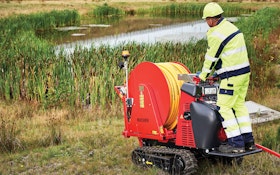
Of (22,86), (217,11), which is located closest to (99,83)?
(22,86)

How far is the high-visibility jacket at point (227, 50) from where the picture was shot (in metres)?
4.96

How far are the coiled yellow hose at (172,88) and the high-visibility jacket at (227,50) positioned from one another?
566mm

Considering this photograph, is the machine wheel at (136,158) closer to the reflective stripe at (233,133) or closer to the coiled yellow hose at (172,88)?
the coiled yellow hose at (172,88)

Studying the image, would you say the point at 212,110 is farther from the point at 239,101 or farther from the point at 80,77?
the point at 80,77

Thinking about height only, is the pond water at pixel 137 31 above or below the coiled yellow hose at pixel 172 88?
below

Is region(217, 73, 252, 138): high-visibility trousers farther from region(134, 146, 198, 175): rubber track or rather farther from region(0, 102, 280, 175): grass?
region(0, 102, 280, 175): grass

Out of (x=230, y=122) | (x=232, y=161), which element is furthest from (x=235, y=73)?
(x=232, y=161)

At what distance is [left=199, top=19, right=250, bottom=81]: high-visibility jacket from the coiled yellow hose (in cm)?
57

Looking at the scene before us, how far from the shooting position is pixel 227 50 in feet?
16.4

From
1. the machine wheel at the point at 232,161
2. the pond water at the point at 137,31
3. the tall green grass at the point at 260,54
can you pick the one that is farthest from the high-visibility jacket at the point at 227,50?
the pond water at the point at 137,31

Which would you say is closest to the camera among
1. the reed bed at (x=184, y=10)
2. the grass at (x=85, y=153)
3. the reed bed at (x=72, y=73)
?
the grass at (x=85, y=153)

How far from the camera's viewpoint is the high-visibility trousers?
4922 mm

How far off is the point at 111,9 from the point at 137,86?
3306 centimetres

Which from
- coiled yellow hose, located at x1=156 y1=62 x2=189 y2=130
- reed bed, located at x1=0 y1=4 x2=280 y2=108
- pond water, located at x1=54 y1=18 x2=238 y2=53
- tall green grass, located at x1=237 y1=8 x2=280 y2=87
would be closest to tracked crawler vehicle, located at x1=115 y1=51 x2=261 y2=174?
coiled yellow hose, located at x1=156 y1=62 x2=189 y2=130
